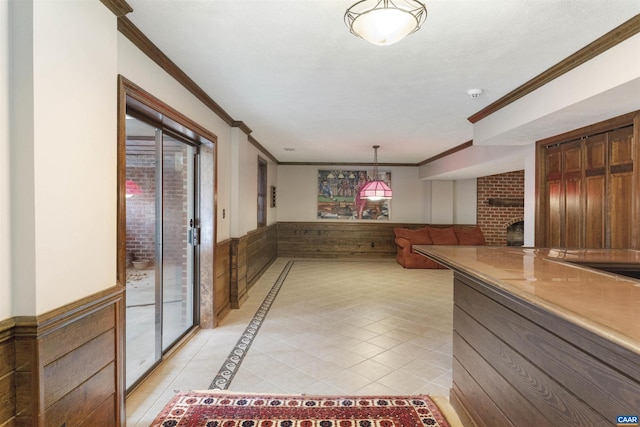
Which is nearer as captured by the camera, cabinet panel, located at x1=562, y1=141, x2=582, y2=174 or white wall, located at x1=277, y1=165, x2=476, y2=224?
cabinet panel, located at x1=562, y1=141, x2=582, y2=174

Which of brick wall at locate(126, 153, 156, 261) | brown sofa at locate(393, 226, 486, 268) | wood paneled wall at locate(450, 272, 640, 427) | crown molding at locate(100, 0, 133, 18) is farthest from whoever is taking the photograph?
brown sofa at locate(393, 226, 486, 268)

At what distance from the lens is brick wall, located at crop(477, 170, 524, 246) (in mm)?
8211

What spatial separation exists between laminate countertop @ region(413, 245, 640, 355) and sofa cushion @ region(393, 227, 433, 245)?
5.28m

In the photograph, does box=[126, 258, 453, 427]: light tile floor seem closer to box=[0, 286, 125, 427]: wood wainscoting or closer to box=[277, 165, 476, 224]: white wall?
box=[0, 286, 125, 427]: wood wainscoting

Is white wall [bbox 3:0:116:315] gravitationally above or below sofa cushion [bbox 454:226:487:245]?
above

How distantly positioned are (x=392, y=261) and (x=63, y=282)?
728cm

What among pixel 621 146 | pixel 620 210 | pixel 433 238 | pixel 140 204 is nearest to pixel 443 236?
pixel 433 238

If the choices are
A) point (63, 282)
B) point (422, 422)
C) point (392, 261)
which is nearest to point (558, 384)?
point (422, 422)

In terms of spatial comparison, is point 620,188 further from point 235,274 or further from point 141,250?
point 141,250

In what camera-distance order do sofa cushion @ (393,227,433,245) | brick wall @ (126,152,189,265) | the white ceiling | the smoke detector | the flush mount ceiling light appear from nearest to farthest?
1. the flush mount ceiling light
2. the white ceiling
3. the smoke detector
4. brick wall @ (126,152,189,265)
5. sofa cushion @ (393,227,433,245)

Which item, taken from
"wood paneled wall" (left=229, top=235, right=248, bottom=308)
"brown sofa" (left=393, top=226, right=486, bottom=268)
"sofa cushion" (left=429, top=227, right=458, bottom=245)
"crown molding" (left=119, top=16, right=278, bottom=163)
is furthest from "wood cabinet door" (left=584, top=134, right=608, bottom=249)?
"sofa cushion" (left=429, top=227, right=458, bottom=245)

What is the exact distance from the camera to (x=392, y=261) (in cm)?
809

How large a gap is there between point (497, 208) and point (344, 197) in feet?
12.3

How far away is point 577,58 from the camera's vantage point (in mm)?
2273
